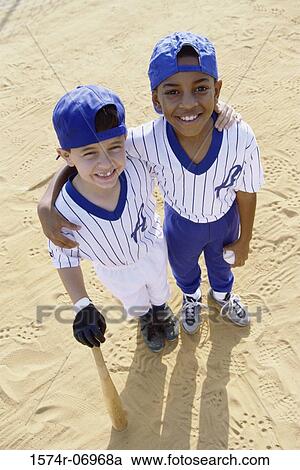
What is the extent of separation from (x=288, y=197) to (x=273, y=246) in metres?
0.47

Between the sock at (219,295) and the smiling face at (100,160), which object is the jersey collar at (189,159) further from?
the sock at (219,295)

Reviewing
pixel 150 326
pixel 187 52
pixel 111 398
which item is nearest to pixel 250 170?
pixel 187 52

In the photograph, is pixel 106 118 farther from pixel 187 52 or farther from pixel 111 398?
pixel 111 398

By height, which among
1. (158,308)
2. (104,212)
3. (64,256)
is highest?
(104,212)

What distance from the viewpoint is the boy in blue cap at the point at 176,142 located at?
2.02 meters

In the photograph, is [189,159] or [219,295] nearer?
[189,159]

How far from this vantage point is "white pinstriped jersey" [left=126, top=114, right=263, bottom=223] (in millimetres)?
2217

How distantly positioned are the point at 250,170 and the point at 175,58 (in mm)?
615

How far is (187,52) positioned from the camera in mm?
2000

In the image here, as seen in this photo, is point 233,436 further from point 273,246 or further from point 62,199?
point 62,199

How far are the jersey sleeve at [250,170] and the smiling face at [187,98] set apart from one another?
0.26 meters

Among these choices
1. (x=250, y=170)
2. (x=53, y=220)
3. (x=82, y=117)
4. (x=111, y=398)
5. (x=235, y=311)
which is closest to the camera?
(x=82, y=117)

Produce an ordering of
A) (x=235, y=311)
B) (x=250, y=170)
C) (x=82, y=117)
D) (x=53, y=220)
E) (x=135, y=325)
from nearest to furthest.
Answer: (x=82, y=117), (x=53, y=220), (x=250, y=170), (x=235, y=311), (x=135, y=325)

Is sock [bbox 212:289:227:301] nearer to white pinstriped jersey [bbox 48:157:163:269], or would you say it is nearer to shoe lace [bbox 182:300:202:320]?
shoe lace [bbox 182:300:202:320]
